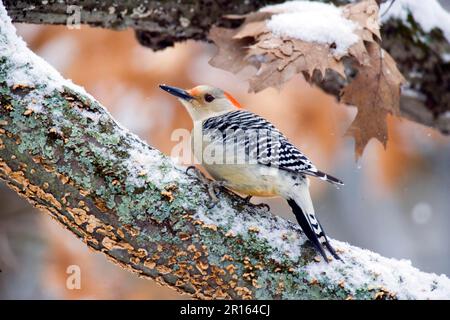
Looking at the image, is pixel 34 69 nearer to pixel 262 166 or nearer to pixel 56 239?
pixel 262 166

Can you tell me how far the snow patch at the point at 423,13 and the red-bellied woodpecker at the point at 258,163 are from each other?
1.25 m

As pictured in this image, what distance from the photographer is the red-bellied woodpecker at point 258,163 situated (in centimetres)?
241

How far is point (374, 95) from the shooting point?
9.47 feet

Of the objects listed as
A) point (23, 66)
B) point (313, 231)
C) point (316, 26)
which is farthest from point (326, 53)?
point (23, 66)

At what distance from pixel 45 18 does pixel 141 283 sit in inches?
93.0

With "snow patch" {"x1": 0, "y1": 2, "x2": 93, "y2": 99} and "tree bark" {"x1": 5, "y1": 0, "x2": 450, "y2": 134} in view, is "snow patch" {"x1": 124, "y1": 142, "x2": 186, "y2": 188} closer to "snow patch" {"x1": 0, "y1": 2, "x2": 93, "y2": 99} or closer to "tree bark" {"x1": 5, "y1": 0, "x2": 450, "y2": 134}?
"snow patch" {"x1": 0, "y1": 2, "x2": 93, "y2": 99}

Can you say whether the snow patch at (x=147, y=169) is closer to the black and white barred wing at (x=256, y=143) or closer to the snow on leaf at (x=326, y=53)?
the black and white barred wing at (x=256, y=143)

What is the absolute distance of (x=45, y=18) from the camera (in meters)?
2.93

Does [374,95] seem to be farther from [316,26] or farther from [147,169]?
[147,169]

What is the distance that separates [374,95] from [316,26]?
0.43 metres

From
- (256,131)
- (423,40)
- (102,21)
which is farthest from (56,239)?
(423,40)

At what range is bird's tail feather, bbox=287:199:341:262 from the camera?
218cm

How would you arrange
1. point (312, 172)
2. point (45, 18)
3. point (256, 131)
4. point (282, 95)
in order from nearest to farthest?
point (312, 172) → point (256, 131) → point (45, 18) → point (282, 95)

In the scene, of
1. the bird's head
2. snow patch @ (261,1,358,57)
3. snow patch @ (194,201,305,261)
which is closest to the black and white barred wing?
the bird's head
